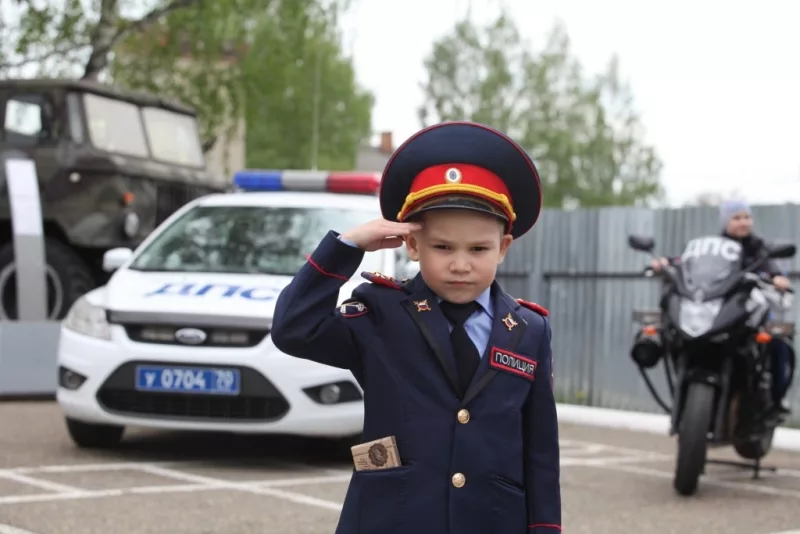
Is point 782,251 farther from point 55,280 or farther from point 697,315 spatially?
point 55,280

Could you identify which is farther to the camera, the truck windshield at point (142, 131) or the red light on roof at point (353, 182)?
the truck windshield at point (142, 131)

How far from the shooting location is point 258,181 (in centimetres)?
1002

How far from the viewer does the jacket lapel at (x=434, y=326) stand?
111 inches

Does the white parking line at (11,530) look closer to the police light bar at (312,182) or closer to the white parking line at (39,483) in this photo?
the white parking line at (39,483)

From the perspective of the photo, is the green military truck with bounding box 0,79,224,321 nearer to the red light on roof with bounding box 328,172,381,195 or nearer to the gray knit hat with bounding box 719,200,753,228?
the red light on roof with bounding box 328,172,381,195

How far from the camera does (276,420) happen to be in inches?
299

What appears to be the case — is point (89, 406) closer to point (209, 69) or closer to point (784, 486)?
point (784, 486)

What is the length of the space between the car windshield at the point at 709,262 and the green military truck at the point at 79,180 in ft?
23.1

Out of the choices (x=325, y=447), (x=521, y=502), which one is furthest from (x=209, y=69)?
(x=521, y=502)

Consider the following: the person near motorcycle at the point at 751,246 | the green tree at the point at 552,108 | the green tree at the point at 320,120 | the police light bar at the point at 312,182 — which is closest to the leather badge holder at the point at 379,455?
the person near motorcycle at the point at 751,246

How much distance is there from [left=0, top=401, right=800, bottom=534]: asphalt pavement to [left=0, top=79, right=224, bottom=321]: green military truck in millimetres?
3547

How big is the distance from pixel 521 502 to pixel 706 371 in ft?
15.7

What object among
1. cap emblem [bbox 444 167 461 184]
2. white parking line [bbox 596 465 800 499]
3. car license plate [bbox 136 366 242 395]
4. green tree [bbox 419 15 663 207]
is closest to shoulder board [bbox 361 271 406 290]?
cap emblem [bbox 444 167 461 184]

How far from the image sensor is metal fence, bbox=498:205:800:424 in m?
12.9
